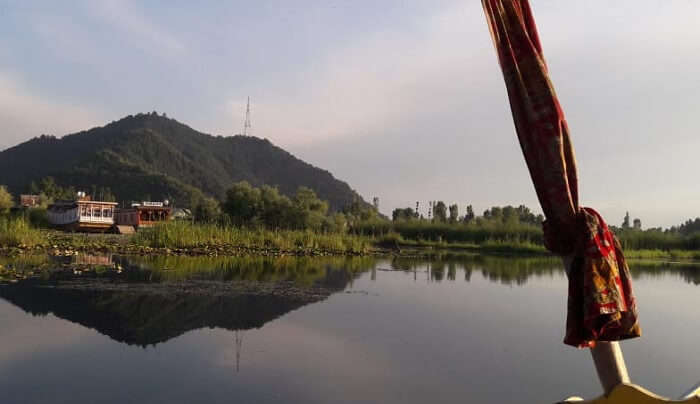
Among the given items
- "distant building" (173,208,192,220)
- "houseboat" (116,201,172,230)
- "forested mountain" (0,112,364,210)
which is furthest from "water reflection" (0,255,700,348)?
"forested mountain" (0,112,364,210)

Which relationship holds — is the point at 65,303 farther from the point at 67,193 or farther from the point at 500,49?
the point at 67,193

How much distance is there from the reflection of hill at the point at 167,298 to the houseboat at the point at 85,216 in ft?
64.8

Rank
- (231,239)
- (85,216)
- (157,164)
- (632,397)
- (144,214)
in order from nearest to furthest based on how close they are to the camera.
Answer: (632,397), (231,239), (85,216), (144,214), (157,164)

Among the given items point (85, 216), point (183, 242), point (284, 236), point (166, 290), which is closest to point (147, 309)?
point (166, 290)

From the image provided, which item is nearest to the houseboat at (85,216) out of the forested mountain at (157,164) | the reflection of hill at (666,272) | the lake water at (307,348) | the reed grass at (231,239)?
the reed grass at (231,239)

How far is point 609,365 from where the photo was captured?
1.22 meters

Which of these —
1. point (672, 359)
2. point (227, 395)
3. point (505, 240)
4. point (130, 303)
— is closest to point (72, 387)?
point (227, 395)

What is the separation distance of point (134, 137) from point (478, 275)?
314 ft

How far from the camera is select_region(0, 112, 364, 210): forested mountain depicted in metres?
70.6

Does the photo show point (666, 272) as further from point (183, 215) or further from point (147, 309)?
point (183, 215)

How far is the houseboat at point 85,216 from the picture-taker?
27.8 metres

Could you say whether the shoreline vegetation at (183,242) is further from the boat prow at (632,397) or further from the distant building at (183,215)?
the boat prow at (632,397)

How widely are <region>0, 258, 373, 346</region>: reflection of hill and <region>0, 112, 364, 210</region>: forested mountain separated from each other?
191ft

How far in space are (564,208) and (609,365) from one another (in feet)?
1.21
